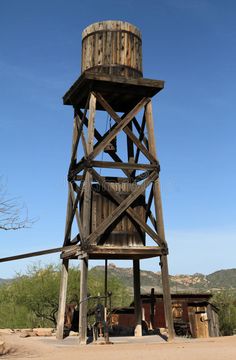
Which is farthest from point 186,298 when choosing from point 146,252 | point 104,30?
point 104,30

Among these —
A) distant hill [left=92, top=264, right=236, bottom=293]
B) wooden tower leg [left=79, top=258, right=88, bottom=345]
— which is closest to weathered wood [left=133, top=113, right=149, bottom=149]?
wooden tower leg [left=79, top=258, right=88, bottom=345]

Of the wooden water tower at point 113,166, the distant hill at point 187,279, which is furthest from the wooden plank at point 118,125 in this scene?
the distant hill at point 187,279

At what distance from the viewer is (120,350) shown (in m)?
14.9

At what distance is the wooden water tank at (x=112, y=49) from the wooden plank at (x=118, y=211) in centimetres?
435

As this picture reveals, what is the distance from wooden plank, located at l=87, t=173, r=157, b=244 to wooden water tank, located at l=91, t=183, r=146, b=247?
1.96 ft

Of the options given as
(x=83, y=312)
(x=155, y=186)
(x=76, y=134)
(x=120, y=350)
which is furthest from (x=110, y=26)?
(x=120, y=350)

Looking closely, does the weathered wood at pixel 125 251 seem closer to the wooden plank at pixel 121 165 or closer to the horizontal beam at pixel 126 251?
the horizontal beam at pixel 126 251

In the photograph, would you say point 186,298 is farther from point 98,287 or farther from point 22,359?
point 22,359

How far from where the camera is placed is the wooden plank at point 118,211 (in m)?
17.7

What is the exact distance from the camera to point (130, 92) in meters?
19.9

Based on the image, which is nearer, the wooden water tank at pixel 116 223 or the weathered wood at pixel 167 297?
the weathered wood at pixel 167 297

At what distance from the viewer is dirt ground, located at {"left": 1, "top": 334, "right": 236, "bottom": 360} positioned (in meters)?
13.3

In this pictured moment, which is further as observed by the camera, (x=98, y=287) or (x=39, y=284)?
(x=98, y=287)

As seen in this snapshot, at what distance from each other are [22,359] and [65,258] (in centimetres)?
696
